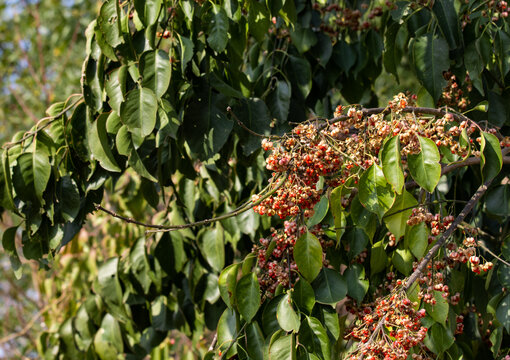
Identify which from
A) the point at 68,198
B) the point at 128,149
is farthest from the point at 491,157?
the point at 68,198

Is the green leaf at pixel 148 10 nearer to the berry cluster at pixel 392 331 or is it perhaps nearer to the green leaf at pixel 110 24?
the green leaf at pixel 110 24

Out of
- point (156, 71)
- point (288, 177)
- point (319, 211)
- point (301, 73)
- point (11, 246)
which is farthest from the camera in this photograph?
point (301, 73)

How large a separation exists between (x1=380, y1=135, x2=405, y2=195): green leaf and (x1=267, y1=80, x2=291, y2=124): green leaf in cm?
70

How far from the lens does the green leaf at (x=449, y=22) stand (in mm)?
1723

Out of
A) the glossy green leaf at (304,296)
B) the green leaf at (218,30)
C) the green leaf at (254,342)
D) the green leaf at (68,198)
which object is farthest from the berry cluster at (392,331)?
the green leaf at (68,198)

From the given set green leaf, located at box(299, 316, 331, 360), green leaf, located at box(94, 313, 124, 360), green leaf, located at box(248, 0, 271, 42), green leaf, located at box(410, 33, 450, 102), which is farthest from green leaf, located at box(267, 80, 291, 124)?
green leaf, located at box(94, 313, 124, 360)

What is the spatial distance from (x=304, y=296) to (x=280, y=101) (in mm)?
732

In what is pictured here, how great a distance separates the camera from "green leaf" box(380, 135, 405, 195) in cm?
118

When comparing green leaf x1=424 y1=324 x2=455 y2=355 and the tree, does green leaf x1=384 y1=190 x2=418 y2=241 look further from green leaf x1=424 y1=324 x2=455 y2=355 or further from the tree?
green leaf x1=424 y1=324 x2=455 y2=355

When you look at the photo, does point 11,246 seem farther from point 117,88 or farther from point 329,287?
point 329,287

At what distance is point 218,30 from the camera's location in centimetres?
157

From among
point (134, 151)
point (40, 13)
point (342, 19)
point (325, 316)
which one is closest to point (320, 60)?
point (342, 19)

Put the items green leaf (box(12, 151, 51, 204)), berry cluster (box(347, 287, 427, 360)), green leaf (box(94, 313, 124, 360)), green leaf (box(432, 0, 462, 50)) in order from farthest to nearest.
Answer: green leaf (box(94, 313, 124, 360)), green leaf (box(432, 0, 462, 50)), green leaf (box(12, 151, 51, 204)), berry cluster (box(347, 287, 427, 360))

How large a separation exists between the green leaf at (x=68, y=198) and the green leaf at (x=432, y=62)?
37.7 inches
